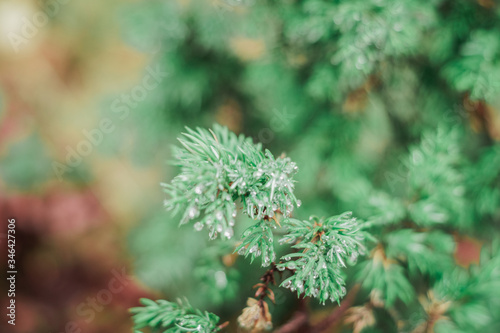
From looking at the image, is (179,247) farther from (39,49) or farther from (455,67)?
(39,49)

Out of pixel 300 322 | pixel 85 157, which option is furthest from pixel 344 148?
pixel 85 157

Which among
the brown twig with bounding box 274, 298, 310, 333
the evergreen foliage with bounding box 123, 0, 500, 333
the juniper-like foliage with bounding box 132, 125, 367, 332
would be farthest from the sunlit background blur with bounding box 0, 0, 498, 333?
the juniper-like foliage with bounding box 132, 125, 367, 332

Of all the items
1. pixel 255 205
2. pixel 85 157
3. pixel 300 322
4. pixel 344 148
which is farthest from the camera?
pixel 85 157

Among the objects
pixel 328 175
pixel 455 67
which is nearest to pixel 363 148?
pixel 328 175

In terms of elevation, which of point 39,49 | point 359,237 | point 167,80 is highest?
point 39,49

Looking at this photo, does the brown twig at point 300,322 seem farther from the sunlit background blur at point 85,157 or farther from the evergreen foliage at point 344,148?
the sunlit background blur at point 85,157

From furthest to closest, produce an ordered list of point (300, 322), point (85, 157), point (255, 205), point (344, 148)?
1. point (85, 157)
2. point (344, 148)
3. point (300, 322)
4. point (255, 205)

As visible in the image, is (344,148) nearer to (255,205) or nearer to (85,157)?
(255,205)

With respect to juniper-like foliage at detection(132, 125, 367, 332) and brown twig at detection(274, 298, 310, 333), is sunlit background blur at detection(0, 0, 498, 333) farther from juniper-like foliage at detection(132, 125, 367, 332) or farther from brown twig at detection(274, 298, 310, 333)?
juniper-like foliage at detection(132, 125, 367, 332)

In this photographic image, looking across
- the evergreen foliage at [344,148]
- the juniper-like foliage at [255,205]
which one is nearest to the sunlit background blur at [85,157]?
the evergreen foliage at [344,148]
